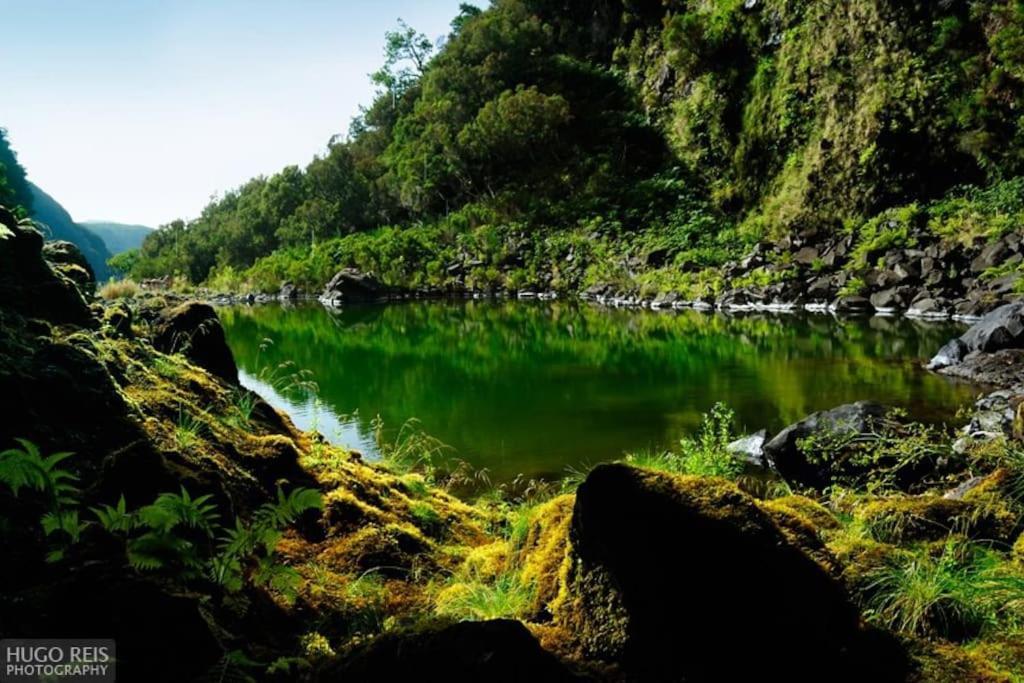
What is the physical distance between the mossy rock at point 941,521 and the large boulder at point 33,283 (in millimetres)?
5738

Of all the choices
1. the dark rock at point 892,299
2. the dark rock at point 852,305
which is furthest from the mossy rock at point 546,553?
the dark rock at point 852,305

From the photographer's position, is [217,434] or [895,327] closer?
[217,434]

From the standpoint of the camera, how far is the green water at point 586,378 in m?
Answer: 11.1

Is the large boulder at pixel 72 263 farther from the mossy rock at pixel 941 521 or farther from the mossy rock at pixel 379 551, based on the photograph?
the mossy rock at pixel 941 521

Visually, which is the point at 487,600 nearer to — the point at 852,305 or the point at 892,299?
the point at 892,299

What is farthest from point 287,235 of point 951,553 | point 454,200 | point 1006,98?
point 951,553

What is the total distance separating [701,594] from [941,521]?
8.53 feet

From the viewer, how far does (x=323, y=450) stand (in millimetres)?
6242

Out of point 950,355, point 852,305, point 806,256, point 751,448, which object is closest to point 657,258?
point 806,256

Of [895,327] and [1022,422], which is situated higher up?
[1022,422]

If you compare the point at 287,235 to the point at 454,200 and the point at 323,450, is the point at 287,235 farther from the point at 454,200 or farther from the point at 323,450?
the point at 323,450

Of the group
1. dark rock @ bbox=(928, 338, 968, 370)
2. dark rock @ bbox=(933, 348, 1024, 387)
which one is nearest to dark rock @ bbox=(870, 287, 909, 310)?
dark rock @ bbox=(928, 338, 968, 370)

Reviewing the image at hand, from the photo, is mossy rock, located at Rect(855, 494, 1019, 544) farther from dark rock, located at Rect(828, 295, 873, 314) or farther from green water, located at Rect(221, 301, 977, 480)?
dark rock, located at Rect(828, 295, 873, 314)

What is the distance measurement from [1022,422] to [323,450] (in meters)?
6.01
